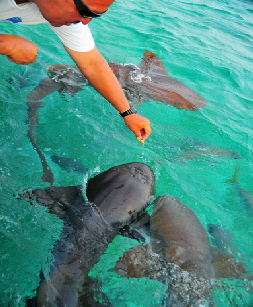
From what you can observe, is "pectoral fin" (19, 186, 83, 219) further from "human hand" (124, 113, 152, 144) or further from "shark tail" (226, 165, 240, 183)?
"shark tail" (226, 165, 240, 183)

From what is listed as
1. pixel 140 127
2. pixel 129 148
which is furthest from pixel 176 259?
pixel 129 148

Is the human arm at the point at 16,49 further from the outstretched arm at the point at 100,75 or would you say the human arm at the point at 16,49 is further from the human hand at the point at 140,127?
the human hand at the point at 140,127

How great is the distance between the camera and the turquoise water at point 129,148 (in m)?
2.63

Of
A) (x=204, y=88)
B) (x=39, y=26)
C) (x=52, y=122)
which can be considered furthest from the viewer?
(x=39, y=26)

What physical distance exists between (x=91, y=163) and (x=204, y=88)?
371cm

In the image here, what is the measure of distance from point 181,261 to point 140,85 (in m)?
3.73

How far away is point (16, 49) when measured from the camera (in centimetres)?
359

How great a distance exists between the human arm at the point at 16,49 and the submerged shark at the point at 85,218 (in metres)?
1.77

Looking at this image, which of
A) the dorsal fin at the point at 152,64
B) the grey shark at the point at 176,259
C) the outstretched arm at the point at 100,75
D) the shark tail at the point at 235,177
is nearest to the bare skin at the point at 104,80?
the outstretched arm at the point at 100,75

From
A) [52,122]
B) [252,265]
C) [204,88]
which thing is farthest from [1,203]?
[204,88]

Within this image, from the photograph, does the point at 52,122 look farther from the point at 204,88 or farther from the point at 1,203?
the point at 204,88

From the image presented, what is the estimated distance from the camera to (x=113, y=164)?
3738 mm

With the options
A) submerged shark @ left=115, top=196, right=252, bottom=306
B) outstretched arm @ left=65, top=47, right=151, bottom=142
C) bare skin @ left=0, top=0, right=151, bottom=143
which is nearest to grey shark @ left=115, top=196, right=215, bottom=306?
submerged shark @ left=115, top=196, right=252, bottom=306

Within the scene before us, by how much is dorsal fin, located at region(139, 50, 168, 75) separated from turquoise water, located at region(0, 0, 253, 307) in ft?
0.83
